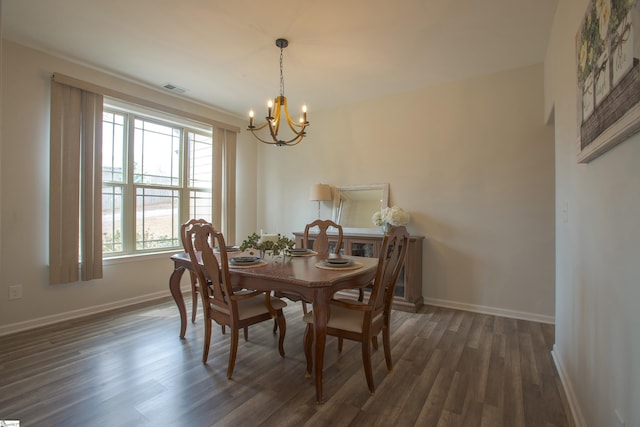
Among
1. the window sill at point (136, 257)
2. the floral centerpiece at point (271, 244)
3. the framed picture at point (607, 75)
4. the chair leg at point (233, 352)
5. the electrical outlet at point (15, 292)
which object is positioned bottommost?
the chair leg at point (233, 352)

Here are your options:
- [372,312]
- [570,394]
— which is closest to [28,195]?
[372,312]

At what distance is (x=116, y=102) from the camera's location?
139 inches

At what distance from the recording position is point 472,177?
11.6 ft

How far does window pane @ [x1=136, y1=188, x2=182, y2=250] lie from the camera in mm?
3896

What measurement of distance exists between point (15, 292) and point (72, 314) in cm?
53

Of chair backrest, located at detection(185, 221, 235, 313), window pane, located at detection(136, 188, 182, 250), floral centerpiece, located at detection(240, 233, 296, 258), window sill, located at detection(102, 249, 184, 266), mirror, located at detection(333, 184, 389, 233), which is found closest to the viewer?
chair backrest, located at detection(185, 221, 235, 313)

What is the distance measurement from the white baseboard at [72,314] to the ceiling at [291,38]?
8.61ft

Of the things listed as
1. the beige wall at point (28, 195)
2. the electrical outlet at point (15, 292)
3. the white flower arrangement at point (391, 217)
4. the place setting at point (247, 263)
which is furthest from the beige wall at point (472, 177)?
the electrical outlet at point (15, 292)

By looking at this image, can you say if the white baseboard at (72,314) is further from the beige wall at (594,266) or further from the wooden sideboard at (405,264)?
the beige wall at (594,266)

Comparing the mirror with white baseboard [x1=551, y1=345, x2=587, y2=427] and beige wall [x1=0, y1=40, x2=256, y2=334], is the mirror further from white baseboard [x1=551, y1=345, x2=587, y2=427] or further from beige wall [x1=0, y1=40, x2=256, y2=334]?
beige wall [x1=0, y1=40, x2=256, y2=334]

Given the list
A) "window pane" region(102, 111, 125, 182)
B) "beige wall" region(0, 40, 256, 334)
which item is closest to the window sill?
"beige wall" region(0, 40, 256, 334)

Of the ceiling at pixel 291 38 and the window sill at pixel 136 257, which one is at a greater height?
the ceiling at pixel 291 38

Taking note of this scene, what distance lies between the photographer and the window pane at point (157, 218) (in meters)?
3.90

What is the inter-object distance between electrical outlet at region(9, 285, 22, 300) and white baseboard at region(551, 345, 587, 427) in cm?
438
